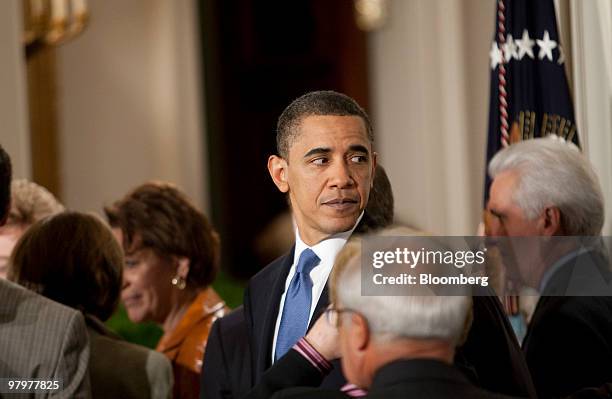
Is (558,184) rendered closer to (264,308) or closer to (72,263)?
(264,308)

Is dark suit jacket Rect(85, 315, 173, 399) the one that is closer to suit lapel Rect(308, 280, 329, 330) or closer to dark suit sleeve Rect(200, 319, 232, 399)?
dark suit sleeve Rect(200, 319, 232, 399)

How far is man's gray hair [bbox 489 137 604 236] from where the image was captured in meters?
3.22

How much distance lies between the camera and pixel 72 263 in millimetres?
3240

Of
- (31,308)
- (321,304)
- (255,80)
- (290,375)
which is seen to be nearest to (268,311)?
(321,304)

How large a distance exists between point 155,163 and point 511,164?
671 cm

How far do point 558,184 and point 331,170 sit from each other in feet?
3.16

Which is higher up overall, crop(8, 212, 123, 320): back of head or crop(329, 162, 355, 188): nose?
crop(329, 162, 355, 188): nose

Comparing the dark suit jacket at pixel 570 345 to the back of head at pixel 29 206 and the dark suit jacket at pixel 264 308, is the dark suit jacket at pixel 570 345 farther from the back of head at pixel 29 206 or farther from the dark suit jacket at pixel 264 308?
the back of head at pixel 29 206

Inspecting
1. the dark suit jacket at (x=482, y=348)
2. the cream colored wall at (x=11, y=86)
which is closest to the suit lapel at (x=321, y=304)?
the dark suit jacket at (x=482, y=348)

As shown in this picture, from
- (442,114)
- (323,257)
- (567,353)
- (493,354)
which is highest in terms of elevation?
(442,114)

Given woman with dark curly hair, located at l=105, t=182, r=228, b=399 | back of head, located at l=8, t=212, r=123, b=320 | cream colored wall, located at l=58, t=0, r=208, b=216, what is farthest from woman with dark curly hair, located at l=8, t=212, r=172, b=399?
cream colored wall, located at l=58, t=0, r=208, b=216

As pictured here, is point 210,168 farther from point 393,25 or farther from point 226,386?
point 226,386

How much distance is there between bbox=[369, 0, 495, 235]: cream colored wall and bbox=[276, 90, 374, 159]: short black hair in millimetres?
4031

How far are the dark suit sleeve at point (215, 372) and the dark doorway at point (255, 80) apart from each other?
295 inches
